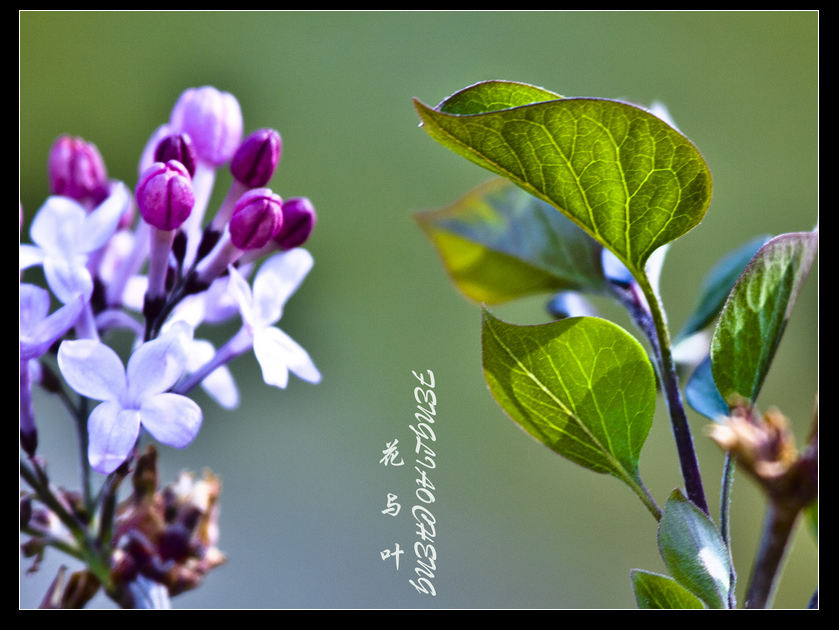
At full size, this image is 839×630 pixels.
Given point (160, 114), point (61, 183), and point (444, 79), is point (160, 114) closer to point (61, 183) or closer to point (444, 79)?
point (444, 79)

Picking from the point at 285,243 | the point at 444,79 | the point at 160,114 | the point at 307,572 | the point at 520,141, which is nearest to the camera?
the point at 520,141

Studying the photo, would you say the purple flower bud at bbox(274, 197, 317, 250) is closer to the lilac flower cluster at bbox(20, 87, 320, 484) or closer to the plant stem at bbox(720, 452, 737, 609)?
the lilac flower cluster at bbox(20, 87, 320, 484)

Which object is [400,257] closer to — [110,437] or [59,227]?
[59,227]

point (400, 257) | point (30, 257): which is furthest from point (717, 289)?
point (400, 257)

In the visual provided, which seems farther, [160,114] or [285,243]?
[160,114]

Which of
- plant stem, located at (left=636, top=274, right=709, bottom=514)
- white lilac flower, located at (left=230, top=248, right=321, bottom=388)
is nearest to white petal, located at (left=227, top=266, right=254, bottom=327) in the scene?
white lilac flower, located at (left=230, top=248, right=321, bottom=388)
